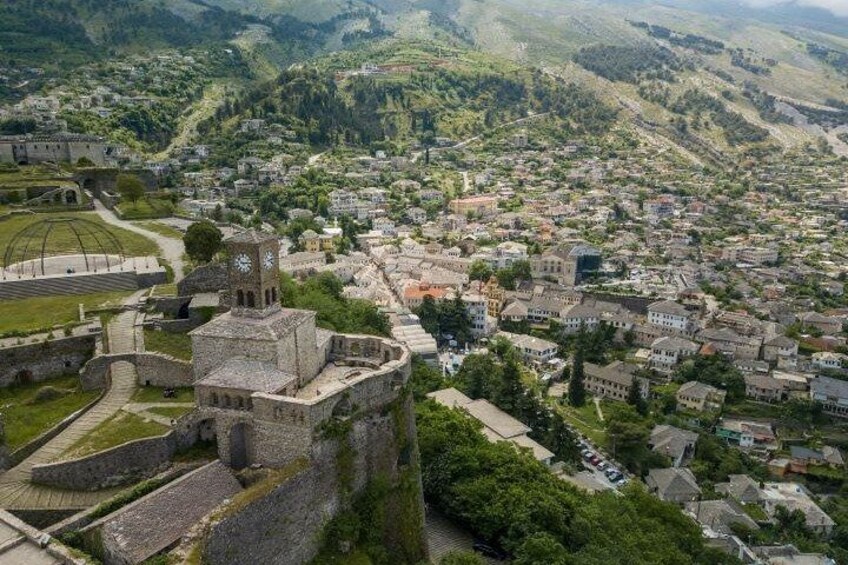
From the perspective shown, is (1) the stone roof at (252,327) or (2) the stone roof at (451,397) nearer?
(1) the stone roof at (252,327)

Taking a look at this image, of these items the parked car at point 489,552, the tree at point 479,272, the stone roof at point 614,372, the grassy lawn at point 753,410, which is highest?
the parked car at point 489,552

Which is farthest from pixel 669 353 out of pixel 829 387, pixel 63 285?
pixel 63 285

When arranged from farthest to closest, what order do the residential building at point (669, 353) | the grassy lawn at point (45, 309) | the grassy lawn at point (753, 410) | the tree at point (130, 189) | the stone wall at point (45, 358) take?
the residential building at point (669, 353)
the grassy lawn at point (753, 410)
the tree at point (130, 189)
the grassy lawn at point (45, 309)
the stone wall at point (45, 358)

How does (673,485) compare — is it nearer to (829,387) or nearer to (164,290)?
(829,387)

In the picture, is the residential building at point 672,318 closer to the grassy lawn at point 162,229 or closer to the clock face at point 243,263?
the grassy lawn at point 162,229

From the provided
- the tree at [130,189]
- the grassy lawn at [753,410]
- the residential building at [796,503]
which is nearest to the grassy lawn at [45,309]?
the tree at [130,189]
